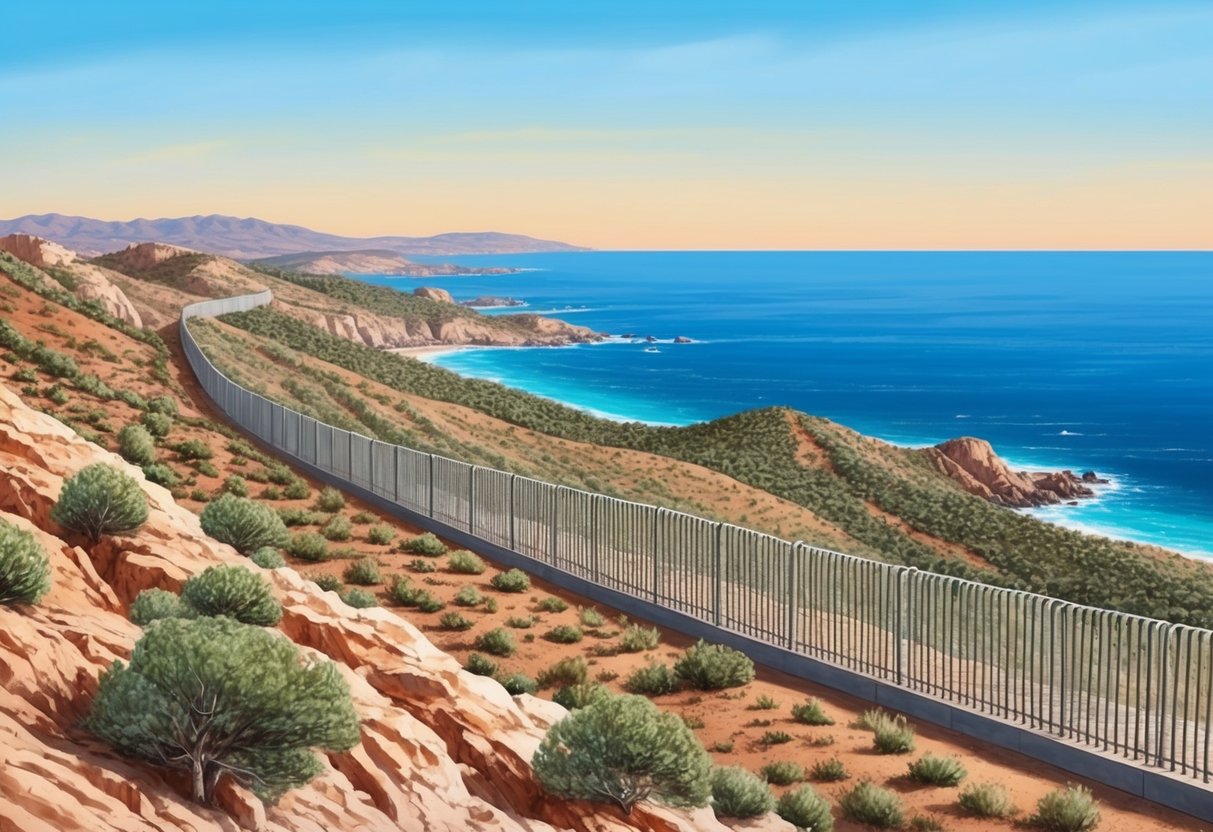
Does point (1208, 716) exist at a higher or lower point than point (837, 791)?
higher

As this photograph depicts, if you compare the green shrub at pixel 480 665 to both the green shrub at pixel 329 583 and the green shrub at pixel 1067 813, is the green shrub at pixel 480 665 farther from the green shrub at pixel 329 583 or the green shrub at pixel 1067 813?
the green shrub at pixel 1067 813

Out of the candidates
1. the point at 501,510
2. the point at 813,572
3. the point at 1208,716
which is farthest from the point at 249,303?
the point at 1208,716

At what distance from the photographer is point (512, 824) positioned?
1015 cm

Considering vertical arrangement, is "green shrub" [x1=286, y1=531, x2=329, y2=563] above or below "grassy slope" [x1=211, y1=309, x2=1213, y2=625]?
above

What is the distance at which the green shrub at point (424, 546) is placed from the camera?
24.7 metres

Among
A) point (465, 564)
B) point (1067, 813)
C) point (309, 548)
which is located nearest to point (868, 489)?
point (465, 564)

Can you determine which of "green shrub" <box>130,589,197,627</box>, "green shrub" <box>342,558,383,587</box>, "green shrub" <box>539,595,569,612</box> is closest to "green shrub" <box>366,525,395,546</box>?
"green shrub" <box>342,558,383,587</box>

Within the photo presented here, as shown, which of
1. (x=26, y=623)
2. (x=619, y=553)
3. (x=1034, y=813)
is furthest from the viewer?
(x=619, y=553)

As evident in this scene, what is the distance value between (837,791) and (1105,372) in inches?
7224

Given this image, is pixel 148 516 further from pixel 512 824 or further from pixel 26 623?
pixel 512 824

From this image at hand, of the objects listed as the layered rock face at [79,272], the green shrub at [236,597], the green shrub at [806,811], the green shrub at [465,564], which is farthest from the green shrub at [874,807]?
the layered rock face at [79,272]

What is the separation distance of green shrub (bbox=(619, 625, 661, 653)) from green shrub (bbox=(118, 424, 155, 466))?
13508 mm

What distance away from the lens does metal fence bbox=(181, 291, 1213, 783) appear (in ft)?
47.1

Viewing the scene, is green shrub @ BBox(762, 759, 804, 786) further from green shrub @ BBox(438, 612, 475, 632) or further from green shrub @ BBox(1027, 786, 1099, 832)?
green shrub @ BBox(438, 612, 475, 632)
